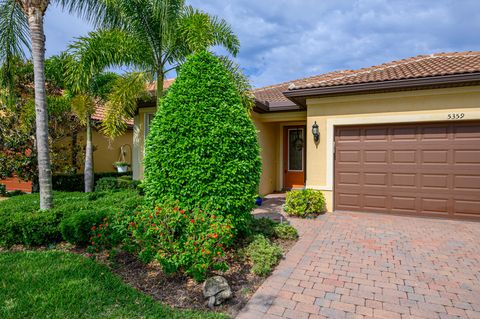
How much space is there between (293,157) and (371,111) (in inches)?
183

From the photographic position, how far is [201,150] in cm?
423

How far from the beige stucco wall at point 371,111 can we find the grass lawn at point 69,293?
232 inches

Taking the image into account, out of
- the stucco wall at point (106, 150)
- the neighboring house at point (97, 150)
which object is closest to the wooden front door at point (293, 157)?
the neighboring house at point (97, 150)

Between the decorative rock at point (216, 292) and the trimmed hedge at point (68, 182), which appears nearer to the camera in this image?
the decorative rock at point (216, 292)

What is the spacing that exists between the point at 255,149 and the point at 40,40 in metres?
5.14

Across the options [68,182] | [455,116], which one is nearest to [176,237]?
[455,116]

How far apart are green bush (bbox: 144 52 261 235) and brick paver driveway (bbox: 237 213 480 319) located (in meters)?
1.38

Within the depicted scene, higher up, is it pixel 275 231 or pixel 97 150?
pixel 97 150

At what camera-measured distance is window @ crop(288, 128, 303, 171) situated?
11.4 m

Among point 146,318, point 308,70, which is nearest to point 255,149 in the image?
point 146,318

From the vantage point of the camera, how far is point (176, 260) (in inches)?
131

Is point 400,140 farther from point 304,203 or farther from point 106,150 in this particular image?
point 106,150

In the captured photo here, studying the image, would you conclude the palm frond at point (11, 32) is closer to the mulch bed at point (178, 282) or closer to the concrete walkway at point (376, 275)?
the mulch bed at point (178, 282)

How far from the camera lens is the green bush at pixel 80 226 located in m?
4.51
